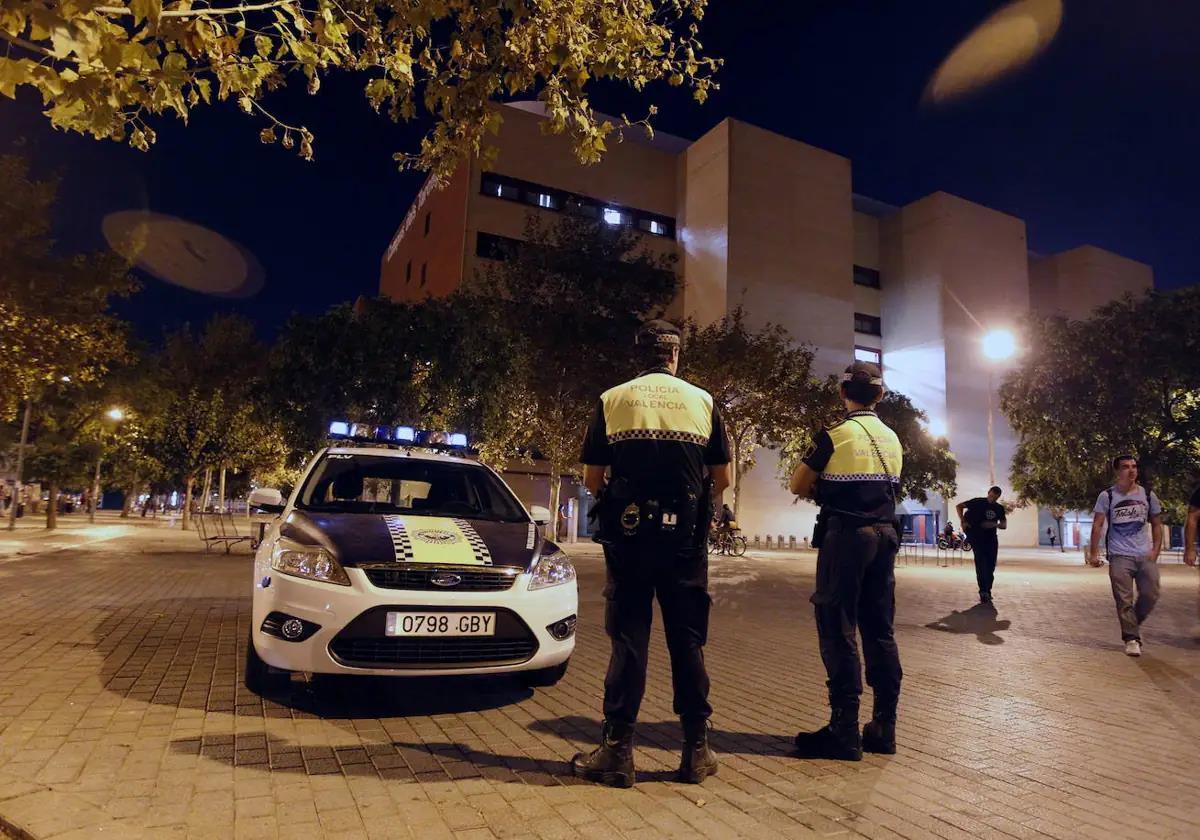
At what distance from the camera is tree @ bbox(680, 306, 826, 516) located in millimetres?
27125

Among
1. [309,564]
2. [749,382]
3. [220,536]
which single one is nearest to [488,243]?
[749,382]

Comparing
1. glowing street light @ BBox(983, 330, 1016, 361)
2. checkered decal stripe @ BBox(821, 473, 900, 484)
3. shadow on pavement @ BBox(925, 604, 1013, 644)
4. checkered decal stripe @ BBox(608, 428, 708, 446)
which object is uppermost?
glowing street light @ BBox(983, 330, 1016, 361)

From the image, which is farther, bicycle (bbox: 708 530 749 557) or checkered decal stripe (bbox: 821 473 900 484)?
bicycle (bbox: 708 530 749 557)

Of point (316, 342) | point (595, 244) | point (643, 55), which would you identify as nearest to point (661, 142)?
point (595, 244)

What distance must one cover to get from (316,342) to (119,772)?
45.0 ft

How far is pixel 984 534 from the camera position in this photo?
11.5m

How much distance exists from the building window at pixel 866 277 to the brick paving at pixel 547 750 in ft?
158

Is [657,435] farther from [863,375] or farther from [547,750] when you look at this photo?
[547,750]

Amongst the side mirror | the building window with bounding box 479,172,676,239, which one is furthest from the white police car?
the building window with bounding box 479,172,676,239

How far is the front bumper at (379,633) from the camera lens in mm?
4133

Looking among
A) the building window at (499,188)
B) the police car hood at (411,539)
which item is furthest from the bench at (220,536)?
the building window at (499,188)

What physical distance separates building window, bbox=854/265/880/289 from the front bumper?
52.1 meters

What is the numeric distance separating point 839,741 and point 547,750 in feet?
4.74

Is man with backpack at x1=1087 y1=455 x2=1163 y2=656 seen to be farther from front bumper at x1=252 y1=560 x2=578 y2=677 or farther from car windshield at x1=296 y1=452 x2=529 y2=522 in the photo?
front bumper at x1=252 y1=560 x2=578 y2=677
